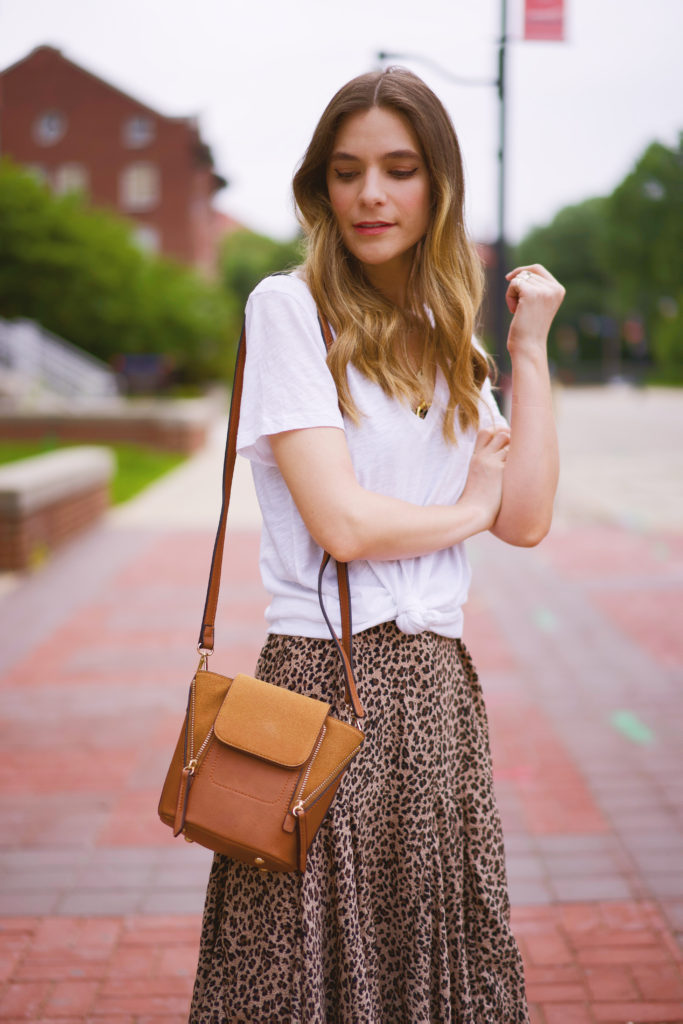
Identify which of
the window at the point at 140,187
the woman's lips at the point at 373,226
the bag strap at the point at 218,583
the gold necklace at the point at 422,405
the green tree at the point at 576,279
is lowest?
the green tree at the point at 576,279

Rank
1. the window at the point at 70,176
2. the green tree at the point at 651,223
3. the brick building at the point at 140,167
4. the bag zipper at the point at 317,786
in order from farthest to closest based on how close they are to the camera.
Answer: the window at the point at 70,176 → the brick building at the point at 140,167 → the green tree at the point at 651,223 → the bag zipper at the point at 317,786

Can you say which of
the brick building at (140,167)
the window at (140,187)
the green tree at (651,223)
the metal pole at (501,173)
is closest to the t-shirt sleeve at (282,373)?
the green tree at (651,223)

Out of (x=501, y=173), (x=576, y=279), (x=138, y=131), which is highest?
(x=138, y=131)

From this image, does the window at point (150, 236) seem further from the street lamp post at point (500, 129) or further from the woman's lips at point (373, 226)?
the woman's lips at point (373, 226)

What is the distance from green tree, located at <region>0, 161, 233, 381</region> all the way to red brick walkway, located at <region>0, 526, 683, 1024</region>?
19.2 m

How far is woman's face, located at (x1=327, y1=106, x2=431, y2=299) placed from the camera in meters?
1.60

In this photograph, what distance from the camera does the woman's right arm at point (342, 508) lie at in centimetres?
153

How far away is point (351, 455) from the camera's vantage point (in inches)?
63.8

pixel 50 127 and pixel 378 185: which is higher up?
pixel 50 127

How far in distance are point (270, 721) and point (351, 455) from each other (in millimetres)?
453

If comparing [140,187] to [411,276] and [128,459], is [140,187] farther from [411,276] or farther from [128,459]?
[411,276]

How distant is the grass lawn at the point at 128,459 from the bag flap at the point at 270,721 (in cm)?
1135

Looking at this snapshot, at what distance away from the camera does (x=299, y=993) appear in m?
1.67

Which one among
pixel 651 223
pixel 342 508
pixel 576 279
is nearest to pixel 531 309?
pixel 342 508
